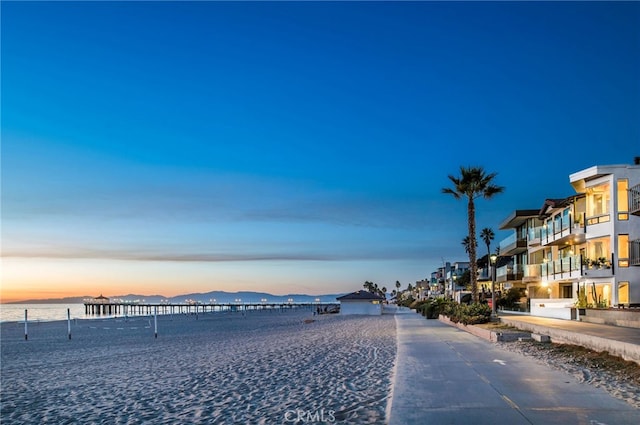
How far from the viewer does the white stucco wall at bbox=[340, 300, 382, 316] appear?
56750 millimetres

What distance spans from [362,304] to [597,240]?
101ft

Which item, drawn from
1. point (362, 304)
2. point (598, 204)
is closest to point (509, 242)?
point (362, 304)

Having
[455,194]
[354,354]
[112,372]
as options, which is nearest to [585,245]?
[455,194]

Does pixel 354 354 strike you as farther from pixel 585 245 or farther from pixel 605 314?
pixel 585 245

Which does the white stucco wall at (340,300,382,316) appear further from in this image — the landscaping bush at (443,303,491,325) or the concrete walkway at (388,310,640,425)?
the concrete walkway at (388,310,640,425)

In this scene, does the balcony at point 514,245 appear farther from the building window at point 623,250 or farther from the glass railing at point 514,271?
the building window at point 623,250

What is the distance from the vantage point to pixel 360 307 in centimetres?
5809

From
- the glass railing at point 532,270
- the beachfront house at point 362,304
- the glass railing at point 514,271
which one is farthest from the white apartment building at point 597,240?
the beachfront house at point 362,304

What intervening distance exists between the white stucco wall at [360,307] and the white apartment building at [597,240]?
20793mm

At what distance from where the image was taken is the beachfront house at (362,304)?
187ft

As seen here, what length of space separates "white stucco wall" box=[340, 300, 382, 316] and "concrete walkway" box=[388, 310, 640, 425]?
4216 cm

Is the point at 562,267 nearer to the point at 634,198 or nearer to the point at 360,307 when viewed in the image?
the point at 634,198

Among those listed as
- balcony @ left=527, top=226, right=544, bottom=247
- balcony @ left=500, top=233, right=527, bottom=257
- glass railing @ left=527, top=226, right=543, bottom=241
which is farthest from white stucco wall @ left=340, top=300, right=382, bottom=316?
glass railing @ left=527, top=226, right=543, bottom=241

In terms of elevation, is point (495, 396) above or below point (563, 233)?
below
